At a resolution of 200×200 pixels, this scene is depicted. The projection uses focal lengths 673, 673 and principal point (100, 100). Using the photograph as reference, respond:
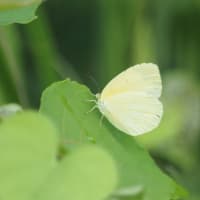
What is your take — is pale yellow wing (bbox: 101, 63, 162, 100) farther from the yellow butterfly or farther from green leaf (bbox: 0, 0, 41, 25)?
green leaf (bbox: 0, 0, 41, 25)

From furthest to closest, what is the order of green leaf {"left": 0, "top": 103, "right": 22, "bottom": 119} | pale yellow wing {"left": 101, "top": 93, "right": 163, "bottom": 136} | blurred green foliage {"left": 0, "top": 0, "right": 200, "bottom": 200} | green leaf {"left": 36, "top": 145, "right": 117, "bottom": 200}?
blurred green foliage {"left": 0, "top": 0, "right": 200, "bottom": 200} < pale yellow wing {"left": 101, "top": 93, "right": 163, "bottom": 136} < green leaf {"left": 0, "top": 103, "right": 22, "bottom": 119} < green leaf {"left": 36, "top": 145, "right": 117, "bottom": 200}

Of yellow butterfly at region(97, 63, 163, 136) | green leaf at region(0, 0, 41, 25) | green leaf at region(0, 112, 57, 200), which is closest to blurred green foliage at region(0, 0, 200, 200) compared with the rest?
yellow butterfly at region(97, 63, 163, 136)

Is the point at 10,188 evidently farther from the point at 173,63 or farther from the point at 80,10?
the point at 80,10

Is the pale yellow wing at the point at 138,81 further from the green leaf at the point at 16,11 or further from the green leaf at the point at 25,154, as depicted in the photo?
the green leaf at the point at 25,154

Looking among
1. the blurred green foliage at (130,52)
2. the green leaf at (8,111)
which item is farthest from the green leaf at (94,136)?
the blurred green foliage at (130,52)

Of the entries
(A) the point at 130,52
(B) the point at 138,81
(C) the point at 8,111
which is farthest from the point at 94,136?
(A) the point at 130,52

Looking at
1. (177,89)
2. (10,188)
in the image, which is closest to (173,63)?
(177,89)

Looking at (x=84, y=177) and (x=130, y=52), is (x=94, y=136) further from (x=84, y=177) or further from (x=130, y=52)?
(x=130, y=52)
